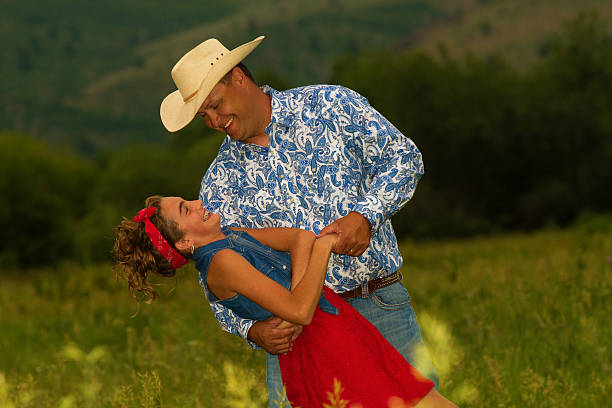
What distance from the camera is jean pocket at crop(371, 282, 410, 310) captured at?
3.80 metres

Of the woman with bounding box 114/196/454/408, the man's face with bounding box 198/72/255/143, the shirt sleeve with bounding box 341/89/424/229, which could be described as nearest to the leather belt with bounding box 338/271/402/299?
the woman with bounding box 114/196/454/408

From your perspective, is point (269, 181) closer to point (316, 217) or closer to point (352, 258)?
point (316, 217)

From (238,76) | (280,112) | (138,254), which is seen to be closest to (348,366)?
(138,254)

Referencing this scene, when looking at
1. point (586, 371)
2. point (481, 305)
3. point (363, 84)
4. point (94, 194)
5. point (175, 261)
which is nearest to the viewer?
point (175, 261)

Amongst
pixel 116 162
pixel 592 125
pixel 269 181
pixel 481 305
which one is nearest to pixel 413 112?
pixel 592 125

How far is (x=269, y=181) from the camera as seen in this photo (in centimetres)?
382

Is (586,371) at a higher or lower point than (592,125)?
higher

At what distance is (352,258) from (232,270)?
0.76 meters

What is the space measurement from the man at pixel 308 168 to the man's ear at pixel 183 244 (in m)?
0.35

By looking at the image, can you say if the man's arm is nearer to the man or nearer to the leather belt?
the man

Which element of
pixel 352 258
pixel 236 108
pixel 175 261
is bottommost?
pixel 352 258

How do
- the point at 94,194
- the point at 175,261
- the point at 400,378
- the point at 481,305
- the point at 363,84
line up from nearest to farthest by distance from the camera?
the point at 400,378 < the point at 175,261 < the point at 481,305 < the point at 363,84 < the point at 94,194

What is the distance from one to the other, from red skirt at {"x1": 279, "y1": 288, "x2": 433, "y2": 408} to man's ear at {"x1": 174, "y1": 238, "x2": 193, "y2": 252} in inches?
30.3

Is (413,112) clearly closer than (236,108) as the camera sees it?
No
